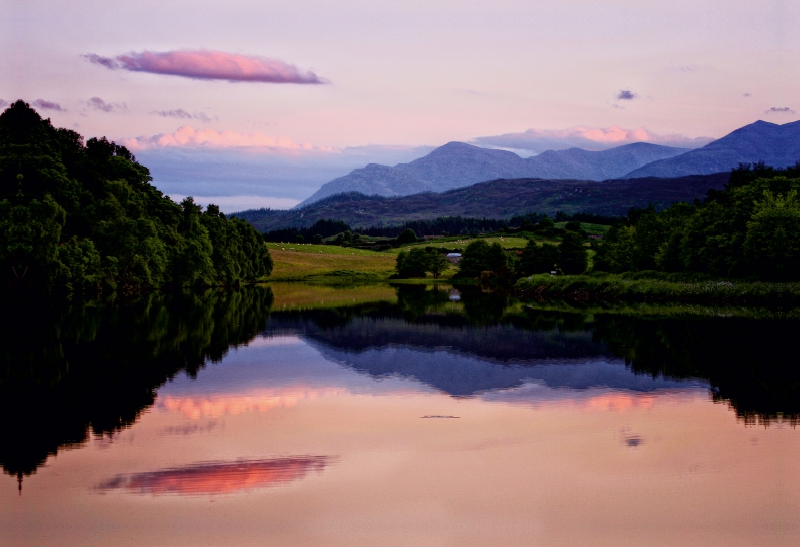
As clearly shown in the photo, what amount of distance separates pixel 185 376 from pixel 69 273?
2012 inches

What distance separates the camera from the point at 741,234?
248ft

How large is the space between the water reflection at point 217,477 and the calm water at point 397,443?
2.6 inches

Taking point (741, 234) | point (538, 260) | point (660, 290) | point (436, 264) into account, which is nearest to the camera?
point (741, 234)

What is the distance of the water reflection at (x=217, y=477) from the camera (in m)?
15.2

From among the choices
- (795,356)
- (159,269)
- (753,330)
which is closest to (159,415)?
(795,356)

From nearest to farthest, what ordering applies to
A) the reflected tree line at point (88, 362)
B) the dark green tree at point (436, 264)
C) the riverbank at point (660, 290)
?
the reflected tree line at point (88, 362)
the riverbank at point (660, 290)
the dark green tree at point (436, 264)

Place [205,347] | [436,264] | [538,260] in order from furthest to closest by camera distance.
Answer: [436,264] < [538,260] < [205,347]

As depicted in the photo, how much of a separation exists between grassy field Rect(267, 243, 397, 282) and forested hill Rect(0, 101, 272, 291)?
5140cm

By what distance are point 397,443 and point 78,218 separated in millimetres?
72808

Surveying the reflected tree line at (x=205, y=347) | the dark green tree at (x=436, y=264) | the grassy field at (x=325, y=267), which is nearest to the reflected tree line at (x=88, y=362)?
the reflected tree line at (x=205, y=347)

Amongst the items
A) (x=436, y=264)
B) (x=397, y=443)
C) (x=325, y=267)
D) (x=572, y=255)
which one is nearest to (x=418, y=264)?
(x=436, y=264)

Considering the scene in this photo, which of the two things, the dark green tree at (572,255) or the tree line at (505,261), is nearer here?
the dark green tree at (572,255)

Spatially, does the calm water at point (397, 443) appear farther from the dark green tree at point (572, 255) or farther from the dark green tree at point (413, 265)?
the dark green tree at point (413, 265)

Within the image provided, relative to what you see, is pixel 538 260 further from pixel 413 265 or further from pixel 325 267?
pixel 325 267
